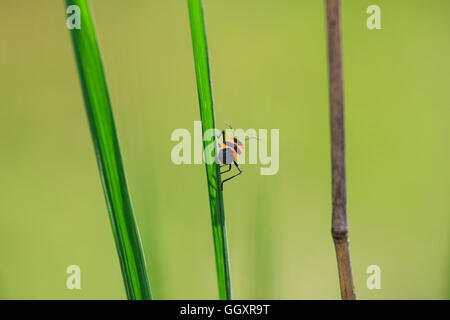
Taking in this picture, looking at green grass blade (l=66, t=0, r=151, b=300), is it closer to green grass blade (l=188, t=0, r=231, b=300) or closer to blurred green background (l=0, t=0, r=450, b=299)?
green grass blade (l=188, t=0, r=231, b=300)

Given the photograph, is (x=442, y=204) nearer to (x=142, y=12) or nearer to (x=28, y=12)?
(x=142, y=12)

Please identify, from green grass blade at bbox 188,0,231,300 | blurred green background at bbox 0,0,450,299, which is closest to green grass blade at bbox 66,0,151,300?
green grass blade at bbox 188,0,231,300

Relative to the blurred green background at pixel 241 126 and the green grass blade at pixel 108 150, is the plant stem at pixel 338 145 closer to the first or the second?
the green grass blade at pixel 108 150

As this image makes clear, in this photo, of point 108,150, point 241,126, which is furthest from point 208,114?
point 241,126

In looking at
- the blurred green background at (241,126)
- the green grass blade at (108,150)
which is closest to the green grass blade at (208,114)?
the green grass blade at (108,150)
